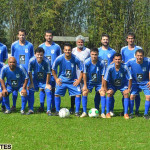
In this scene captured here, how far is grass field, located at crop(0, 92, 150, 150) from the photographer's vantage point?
4.36 metres

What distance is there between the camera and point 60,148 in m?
4.21

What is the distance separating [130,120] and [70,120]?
3.95ft

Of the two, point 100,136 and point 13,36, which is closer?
point 100,136

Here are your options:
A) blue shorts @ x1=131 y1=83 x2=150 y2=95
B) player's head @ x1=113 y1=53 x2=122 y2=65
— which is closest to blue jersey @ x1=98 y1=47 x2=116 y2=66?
player's head @ x1=113 y1=53 x2=122 y2=65

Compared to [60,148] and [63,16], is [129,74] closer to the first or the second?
[60,148]

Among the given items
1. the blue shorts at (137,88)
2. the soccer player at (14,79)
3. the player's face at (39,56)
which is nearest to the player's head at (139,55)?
the blue shorts at (137,88)

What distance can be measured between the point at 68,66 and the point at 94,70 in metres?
0.57

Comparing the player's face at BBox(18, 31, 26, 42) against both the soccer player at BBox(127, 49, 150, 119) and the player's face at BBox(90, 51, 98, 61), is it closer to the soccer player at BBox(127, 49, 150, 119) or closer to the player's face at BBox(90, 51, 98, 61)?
the player's face at BBox(90, 51, 98, 61)

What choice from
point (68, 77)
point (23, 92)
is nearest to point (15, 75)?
point (23, 92)

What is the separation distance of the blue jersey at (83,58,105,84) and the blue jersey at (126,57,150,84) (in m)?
0.59

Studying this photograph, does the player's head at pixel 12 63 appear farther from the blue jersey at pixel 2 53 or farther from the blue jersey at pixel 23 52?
the blue jersey at pixel 2 53

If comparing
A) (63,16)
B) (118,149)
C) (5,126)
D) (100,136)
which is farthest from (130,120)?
(63,16)

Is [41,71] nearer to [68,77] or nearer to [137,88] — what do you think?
[68,77]

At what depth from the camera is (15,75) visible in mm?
6551
